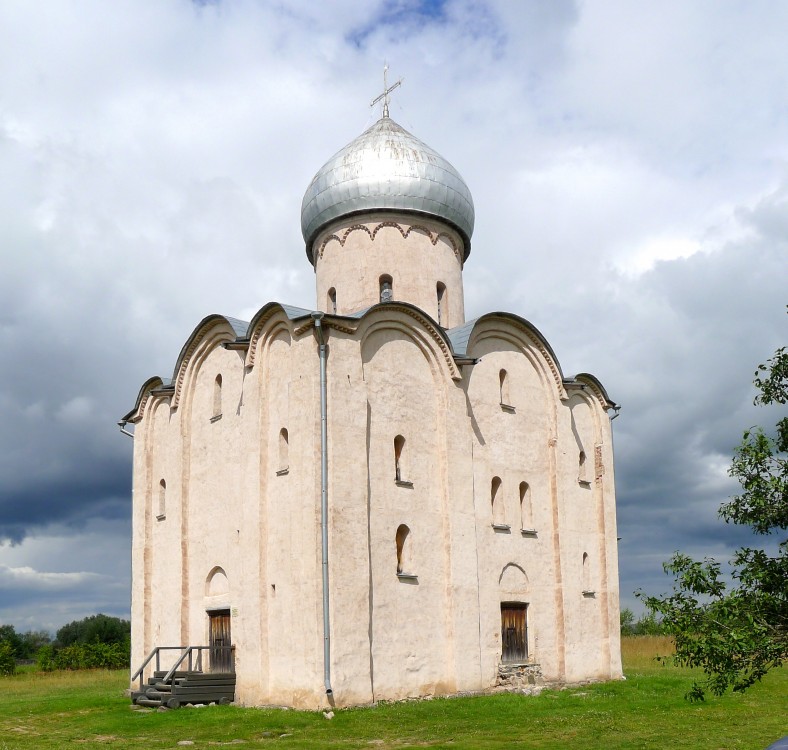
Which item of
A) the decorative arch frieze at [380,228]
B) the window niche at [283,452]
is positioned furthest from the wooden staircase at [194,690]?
the decorative arch frieze at [380,228]

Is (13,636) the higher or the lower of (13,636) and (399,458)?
the lower

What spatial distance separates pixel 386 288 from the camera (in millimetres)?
21047

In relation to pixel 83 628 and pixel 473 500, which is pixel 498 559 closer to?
pixel 473 500

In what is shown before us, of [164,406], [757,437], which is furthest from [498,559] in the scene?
[757,437]

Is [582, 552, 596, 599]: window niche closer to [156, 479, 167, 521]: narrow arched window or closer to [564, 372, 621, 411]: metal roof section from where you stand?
[564, 372, 621, 411]: metal roof section

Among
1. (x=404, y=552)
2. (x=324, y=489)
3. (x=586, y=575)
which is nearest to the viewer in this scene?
(x=324, y=489)

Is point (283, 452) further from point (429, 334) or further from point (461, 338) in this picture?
point (461, 338)

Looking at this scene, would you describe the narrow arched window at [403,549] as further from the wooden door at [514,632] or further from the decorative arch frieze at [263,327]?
the decorative arch frieze at [263,327]

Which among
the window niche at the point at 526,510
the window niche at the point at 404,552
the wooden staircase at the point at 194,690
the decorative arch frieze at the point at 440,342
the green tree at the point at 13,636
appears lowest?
the green tree at the point at 13,636

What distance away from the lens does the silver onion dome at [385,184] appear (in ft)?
69.9

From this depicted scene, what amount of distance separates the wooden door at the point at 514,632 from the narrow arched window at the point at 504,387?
13.8 feet

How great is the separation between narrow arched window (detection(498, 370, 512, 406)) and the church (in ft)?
0.35

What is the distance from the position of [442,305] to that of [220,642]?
9.03m

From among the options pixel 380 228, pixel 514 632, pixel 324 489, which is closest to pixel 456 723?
pixel 324 489
